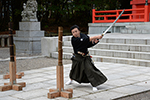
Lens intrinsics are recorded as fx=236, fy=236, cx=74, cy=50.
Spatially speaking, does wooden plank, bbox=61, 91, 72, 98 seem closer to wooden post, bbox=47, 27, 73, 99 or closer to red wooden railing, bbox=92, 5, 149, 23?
wooden post, bbox=47, 27, 73, 99

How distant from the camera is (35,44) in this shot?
13.4m

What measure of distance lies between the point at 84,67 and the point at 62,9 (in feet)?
56.7

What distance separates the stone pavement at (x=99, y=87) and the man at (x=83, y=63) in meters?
0.23

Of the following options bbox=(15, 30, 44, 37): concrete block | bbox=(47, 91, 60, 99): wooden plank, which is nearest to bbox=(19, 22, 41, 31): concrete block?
bbox=(15, 30, 44, 37): concrete block

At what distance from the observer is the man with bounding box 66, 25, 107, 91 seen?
505 cm

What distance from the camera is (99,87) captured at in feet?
17.4

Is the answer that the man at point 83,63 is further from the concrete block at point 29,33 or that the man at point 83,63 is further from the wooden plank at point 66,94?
the concrete block at point 29,33

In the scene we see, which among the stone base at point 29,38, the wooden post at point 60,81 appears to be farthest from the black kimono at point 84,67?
the stone base at point 29,38

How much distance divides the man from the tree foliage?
15355 millimetres

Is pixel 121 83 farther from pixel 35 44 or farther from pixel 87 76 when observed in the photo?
pixel 35 44

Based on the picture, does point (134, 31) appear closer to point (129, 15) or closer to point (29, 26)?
point (129, 15)

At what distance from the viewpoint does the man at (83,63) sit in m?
5.05

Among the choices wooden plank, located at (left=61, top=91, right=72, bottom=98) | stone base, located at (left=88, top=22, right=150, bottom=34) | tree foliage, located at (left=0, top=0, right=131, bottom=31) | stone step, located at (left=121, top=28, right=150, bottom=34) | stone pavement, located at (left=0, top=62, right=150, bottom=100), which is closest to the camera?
wooden plank, located at (left=61, top=91, right=72, bottom=98)

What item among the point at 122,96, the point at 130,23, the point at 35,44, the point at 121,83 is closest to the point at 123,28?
the point at 130,23
